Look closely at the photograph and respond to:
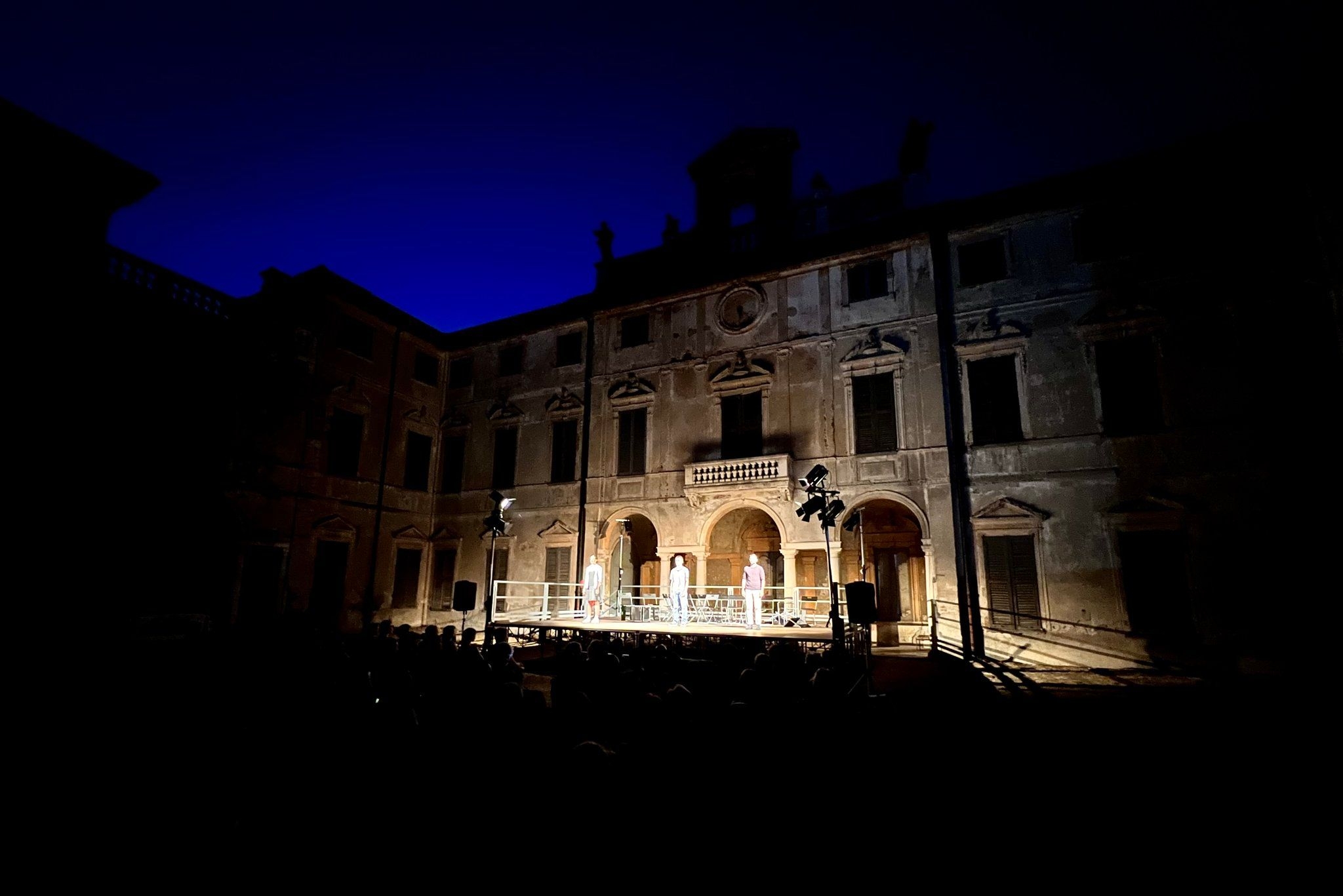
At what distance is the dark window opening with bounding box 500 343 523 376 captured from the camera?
22.9 metres

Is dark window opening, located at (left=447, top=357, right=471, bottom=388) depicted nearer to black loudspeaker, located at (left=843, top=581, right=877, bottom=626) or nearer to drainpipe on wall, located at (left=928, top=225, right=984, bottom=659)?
drainpipe on wall, located at (left=928, top=225, right=984, bottom=659)

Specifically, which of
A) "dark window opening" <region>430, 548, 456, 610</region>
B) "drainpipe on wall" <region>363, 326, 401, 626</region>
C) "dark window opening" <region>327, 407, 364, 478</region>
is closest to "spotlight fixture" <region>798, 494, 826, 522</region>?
"drainpipe on wall" <region>363, 326, 401, 626</region>

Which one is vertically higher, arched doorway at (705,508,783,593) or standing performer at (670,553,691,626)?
arched doorway at (705,508,783,593)

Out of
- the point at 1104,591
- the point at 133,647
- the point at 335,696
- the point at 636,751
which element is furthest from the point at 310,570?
the point at 1104,591

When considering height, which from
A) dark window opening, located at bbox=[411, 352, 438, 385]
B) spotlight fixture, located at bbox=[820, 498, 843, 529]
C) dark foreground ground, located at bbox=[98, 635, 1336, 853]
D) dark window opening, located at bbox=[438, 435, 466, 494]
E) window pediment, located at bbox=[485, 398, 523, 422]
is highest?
dark window opening, located at bbox=[411, 352, 438, 385]

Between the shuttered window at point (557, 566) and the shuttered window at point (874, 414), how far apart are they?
994 cm

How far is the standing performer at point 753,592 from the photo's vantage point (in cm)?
1401

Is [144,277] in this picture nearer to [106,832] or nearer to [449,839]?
[106,832]

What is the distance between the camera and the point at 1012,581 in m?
14.6

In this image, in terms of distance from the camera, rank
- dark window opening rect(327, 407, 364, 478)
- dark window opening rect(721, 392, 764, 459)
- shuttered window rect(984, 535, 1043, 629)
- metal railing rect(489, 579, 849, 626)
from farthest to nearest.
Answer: dark window opening rect(327, 407, 364, 478)
dark window opening rect(721, 392, 764, 459)
metal railing rect(489, 579, 849, 626)
shuttered window rect(984, 535, 1043, 629)

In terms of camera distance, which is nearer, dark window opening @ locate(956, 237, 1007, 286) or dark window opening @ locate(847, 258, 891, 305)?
→ dark window opening @ locate(956, 237, 1007, 286)

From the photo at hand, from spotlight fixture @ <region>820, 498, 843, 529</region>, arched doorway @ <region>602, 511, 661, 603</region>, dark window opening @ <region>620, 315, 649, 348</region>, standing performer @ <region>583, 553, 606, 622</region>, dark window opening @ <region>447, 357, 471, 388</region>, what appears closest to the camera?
spotlight fixture @ <region>820, 498, 843, 529</region>

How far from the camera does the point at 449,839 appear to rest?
3.18 metres

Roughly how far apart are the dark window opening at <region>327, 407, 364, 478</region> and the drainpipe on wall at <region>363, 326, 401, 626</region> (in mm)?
885
